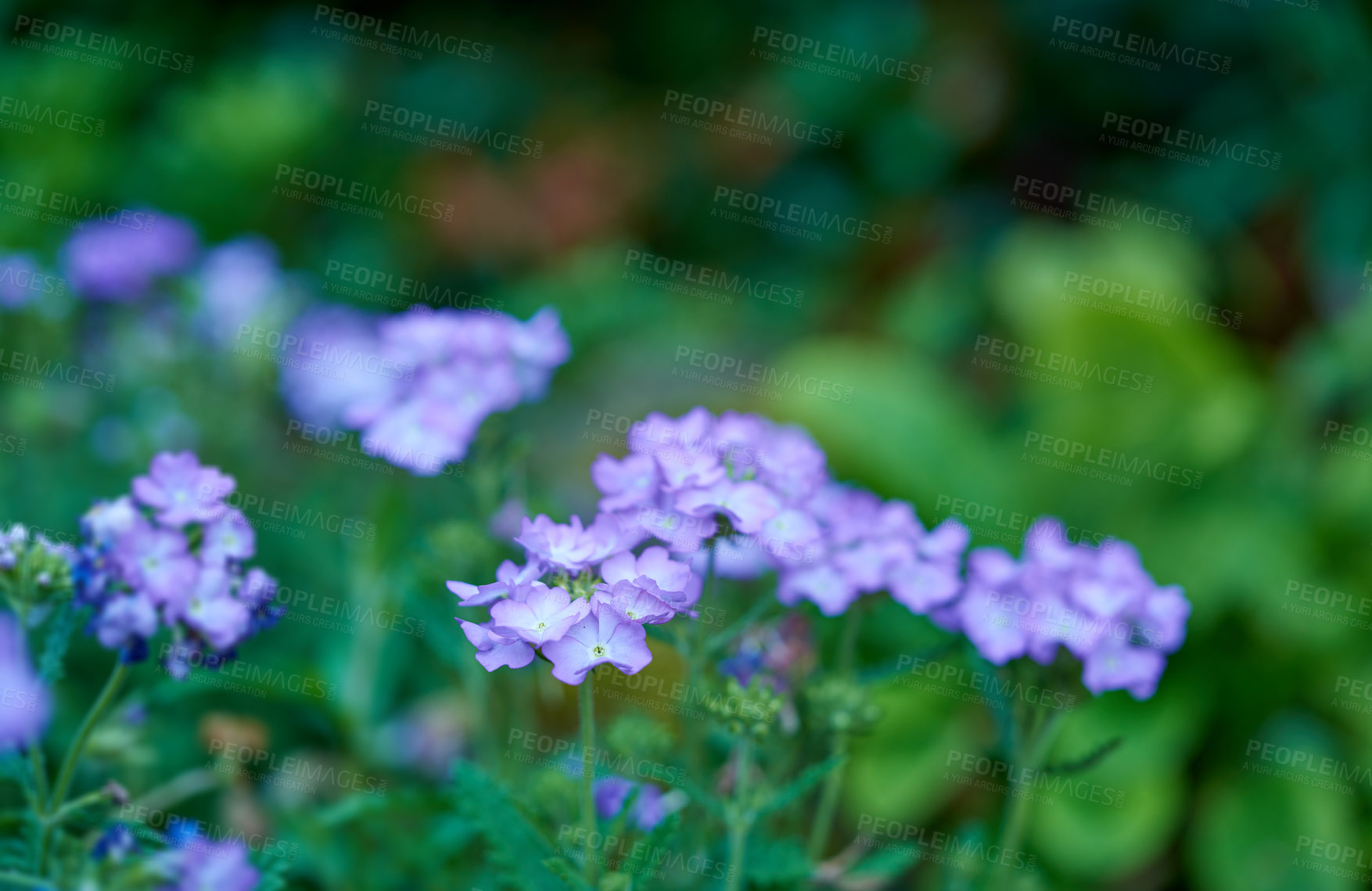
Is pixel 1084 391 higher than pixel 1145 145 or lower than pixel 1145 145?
lower

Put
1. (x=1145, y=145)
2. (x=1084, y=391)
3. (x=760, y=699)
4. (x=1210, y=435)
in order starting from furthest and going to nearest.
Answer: (x=1145, y=145) → (x=1084, y=391) → (x=1210, y=435) → (x=760, y=699)

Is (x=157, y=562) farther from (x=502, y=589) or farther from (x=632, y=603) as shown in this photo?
(x=632, y=603)

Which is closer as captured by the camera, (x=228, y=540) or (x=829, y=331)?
(x=228, y=540)

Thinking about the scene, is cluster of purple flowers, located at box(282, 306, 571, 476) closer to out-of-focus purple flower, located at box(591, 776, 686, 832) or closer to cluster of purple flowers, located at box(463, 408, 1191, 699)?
cluster of purple flowers, located at box(463, 408, 1191, 699)

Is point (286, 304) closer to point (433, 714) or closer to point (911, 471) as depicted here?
point (433, 714)

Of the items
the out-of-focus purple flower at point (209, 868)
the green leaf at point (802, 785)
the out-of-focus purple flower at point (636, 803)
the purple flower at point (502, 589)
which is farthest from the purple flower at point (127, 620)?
the green leaf at point (802, 785)

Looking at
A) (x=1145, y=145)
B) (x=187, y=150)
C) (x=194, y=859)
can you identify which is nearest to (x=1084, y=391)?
(x=1145, y=145)

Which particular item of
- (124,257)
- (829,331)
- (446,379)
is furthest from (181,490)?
(829,331)
